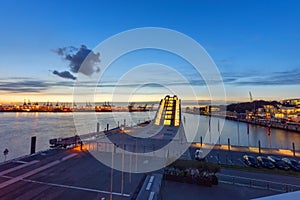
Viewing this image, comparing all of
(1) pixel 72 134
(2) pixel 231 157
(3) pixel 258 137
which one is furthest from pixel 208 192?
(1) pixel 72 134

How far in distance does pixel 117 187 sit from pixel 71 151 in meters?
9.48

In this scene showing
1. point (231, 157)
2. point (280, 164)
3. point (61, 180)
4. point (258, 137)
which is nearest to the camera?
point (61, 180)

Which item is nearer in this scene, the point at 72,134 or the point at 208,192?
the point at 208,192

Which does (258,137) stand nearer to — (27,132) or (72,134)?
(72,134)

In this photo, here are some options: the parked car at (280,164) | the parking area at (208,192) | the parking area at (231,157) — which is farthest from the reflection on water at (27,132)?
the parked car at (280,164)

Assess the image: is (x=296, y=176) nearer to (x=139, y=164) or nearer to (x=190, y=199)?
(x=190, y=199)

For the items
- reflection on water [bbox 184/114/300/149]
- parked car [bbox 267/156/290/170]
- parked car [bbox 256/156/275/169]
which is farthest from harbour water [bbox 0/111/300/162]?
parked car [bbox 256/156/275/169]

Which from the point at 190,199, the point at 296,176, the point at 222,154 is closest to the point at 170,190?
the point at 190,199

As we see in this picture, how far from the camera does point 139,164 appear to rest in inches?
552

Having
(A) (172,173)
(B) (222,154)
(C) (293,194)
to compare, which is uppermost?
(C) (293,194)

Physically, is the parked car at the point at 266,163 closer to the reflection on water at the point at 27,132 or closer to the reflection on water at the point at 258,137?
the reflection on water at the point at 258,137

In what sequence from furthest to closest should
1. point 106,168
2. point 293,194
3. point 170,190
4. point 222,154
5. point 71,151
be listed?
point 222,154 < point 71,151 < point 106,168 < point 170,190 < point 293,194

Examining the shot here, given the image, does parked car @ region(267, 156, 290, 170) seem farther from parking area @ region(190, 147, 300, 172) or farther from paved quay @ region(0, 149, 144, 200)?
paved quay @ region(0, 149, 144, 200)

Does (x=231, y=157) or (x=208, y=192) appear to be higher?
(x=208, y=192)
